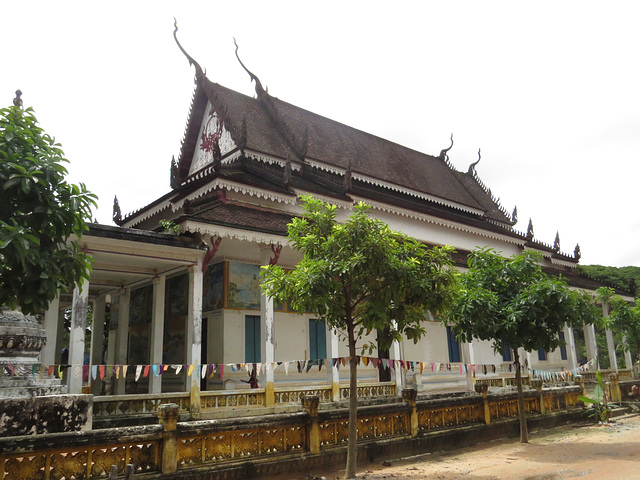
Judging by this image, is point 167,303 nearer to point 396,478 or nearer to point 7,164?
point 396,478

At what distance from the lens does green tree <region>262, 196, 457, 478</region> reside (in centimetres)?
720

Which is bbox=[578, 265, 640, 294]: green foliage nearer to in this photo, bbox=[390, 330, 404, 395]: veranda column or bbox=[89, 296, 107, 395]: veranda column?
bbox=[390, 330, 404, 395]: veranda column

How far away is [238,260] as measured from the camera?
1386 centimetres

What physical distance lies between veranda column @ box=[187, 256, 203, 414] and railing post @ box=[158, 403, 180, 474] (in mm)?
3736

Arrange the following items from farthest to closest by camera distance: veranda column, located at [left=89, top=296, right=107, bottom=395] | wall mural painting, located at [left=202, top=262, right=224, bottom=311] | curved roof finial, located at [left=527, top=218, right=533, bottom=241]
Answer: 1. curved roof finial, located at [left=527, top=218, right=533, bottom=241]
2. veranda column, located at [left=89, top=296, right=107, bottom=395]
3. wall mural painting, located at [left=202, top=262, right=224, bottom=311]

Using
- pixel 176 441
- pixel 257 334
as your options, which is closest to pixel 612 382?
pixel 257 334

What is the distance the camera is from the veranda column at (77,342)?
30.2 feet

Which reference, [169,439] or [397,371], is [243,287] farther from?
[169,439]

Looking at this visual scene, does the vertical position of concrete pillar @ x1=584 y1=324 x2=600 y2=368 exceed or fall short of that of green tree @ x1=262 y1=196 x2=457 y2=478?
it falls short

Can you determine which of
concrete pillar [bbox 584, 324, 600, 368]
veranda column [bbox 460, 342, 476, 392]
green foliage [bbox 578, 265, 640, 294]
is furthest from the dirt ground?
green foliage [bbox 578, 265, 640, 294]

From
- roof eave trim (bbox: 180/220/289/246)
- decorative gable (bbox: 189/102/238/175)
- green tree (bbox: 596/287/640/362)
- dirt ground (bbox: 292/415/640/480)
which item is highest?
decorative gable (bbox: 189/102/238/175)

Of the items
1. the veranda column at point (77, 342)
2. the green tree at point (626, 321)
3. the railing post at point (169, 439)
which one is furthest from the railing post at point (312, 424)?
the green tree at point (626, 321)

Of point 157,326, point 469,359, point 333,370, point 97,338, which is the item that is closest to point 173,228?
point 157,326

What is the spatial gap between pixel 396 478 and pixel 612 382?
12.4 meters
